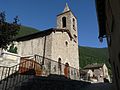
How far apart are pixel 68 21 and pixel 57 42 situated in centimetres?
560

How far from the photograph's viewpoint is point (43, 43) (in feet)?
72.2

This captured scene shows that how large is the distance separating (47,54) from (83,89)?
8698 millimetres

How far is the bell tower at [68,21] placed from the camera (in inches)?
1039

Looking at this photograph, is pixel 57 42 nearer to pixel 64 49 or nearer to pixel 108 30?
pixel 64 49

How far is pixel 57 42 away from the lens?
73.9 ft

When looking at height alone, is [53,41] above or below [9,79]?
above

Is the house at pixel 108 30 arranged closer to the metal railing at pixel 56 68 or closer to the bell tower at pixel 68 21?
the metal railing at pixel 56 68

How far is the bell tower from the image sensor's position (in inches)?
1039

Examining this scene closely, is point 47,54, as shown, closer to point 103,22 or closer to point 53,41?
point 53,41

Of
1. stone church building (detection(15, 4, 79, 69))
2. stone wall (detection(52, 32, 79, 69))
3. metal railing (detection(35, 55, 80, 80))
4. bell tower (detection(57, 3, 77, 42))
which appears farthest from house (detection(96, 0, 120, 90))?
bell tower (detection(57, 3, 77, 42))

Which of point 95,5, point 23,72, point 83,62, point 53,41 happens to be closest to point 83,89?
point 23,72

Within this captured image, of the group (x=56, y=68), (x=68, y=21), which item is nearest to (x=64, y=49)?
(x=68, y=21)

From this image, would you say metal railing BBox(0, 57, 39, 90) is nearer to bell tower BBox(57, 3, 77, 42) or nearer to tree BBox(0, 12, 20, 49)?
tree BBox(0, 12, 20, 49)

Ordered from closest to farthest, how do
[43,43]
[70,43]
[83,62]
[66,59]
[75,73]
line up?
[75,73]
[43,43]
[66,59]
[70,43]
[83,62]
